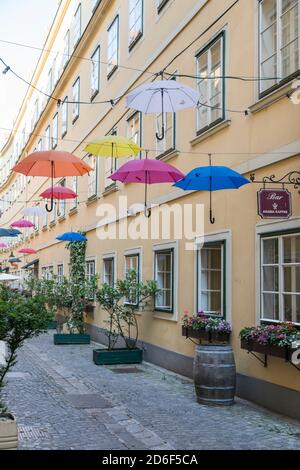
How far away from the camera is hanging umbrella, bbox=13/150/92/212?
1035cm

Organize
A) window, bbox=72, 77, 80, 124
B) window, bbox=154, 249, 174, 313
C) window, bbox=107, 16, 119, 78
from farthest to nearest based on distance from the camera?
window, bbox=72, 77, 80, 124 → window, bbox=107, 16, 119, 78 → window, bbox=154, 249, 174, 313

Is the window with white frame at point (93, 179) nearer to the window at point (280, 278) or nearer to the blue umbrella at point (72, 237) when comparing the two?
the blue umbrella at point (72, 237)

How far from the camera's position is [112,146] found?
10.6 meters

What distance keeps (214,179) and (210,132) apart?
79.9 inches

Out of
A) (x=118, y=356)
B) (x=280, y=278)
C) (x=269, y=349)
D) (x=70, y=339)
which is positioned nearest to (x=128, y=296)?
(x=118, y=356)

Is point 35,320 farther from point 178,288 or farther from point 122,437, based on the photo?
point 178,288

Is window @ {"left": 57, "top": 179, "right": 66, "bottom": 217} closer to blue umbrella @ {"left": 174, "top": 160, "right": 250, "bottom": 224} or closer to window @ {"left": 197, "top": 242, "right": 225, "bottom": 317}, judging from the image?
window @ {"left": 197, "top": 242, "right": 225, "bottom": 317}

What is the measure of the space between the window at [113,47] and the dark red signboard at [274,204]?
10479mm

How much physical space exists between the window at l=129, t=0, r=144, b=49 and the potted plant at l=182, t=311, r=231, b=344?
8010mm

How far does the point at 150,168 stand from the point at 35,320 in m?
3.88

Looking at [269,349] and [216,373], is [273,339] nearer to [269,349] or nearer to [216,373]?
[269,349]

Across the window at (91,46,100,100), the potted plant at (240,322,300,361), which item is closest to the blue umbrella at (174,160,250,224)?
the potted plant at (240,322,300,361)

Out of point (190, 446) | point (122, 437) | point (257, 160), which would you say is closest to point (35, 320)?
point (122, 437)

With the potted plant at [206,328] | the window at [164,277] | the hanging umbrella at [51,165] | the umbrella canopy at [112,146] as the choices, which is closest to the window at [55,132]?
the window at [164,277]
